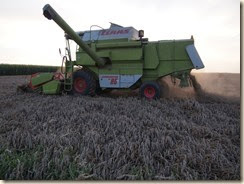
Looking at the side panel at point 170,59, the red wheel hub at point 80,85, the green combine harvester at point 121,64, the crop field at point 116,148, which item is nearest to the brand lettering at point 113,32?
the green combine harvester at point 121,64

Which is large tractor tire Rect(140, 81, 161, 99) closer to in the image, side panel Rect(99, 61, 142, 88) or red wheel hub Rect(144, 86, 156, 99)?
red wheel hub Rect(144, 86, 156, 99)

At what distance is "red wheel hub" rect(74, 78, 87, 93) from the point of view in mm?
6971

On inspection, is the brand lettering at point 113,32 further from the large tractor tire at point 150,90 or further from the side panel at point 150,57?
the large tractor tire at point 150,90

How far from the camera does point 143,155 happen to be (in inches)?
94.0

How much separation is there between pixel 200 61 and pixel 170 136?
336 cm

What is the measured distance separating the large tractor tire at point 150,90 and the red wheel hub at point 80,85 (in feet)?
5.28

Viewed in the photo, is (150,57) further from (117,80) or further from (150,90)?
(117,80)

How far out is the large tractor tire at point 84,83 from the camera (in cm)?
686

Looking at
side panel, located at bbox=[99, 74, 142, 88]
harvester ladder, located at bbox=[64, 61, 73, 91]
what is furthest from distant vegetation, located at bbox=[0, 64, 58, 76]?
side panel, located at bbox=[99, 74, 142, 88]

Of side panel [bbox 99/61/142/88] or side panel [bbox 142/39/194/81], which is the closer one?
side panel [bbox 142/39/194/81]

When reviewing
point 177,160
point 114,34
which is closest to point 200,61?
point 114,34

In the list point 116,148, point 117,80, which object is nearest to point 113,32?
point 117,80

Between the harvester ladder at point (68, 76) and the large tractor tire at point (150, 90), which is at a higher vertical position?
the harvester ladder at point (68, 76)

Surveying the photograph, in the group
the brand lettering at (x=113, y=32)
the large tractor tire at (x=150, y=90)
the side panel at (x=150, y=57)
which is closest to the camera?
the large tractor tire at (x=150, y=90)
